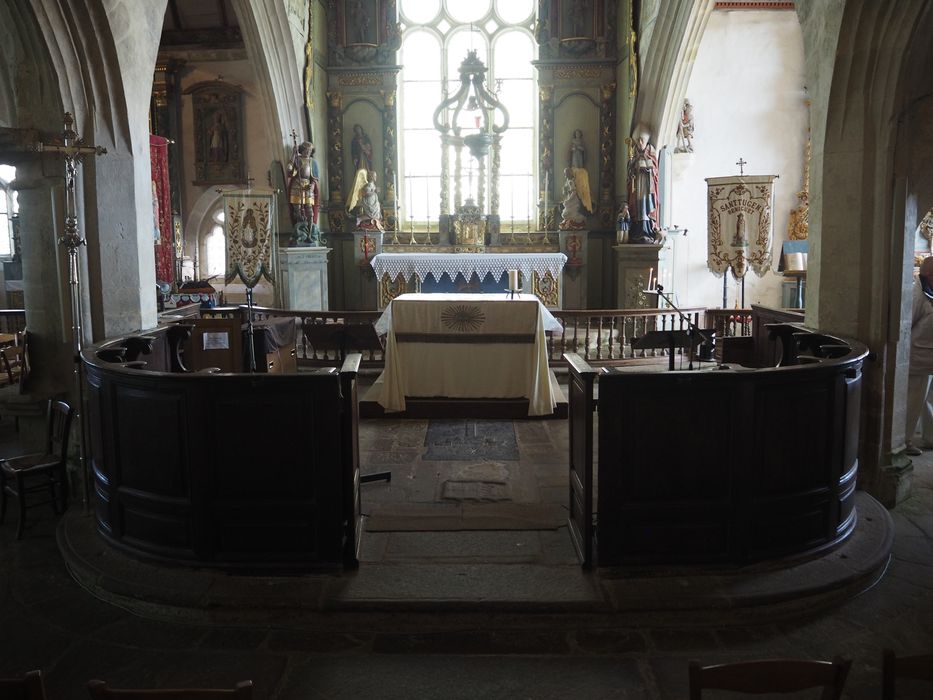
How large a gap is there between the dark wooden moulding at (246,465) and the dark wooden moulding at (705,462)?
1180 millimetres

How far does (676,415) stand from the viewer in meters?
3.42

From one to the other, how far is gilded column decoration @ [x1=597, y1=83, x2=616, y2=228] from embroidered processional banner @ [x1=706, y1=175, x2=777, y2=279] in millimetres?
4418

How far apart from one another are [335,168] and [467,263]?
3.06m

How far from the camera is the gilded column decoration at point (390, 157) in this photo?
1255 cm

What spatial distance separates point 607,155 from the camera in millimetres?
12406

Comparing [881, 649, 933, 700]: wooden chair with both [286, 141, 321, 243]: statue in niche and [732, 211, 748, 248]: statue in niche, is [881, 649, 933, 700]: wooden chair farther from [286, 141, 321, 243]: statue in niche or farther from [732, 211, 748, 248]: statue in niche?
[286, 141, 321, 243]: statue in niche

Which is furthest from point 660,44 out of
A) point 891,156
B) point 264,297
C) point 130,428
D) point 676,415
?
point 130,428

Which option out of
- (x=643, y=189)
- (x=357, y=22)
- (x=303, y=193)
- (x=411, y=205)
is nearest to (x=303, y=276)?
(x=303, y=193)

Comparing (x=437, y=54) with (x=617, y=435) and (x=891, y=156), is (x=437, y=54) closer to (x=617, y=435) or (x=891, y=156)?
(x=891, y=156)

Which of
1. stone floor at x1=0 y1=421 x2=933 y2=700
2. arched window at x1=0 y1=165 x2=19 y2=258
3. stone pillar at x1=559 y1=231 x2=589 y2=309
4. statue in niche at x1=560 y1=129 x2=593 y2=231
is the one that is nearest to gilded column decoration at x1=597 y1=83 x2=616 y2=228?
statue in niche at x1=560 y1=129 x2=593 y2=231

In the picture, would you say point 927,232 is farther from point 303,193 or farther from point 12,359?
point 12,359

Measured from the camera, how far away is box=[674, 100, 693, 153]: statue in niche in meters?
12.3

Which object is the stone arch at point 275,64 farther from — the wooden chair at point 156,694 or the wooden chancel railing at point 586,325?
the wooden chair at point 156,694

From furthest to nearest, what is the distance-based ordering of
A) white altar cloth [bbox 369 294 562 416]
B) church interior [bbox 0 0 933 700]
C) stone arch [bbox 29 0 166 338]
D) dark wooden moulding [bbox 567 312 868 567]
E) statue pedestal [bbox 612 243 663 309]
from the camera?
statue pedestal [bbox 612 243 663 309]
white altar cloth [bbox 369 294 562 416]
stone arch [bbox 29 0 166 338]
dark wooden moulding [bbox 567 312 868 567]
church interior [bbox 0 0 933 700]
